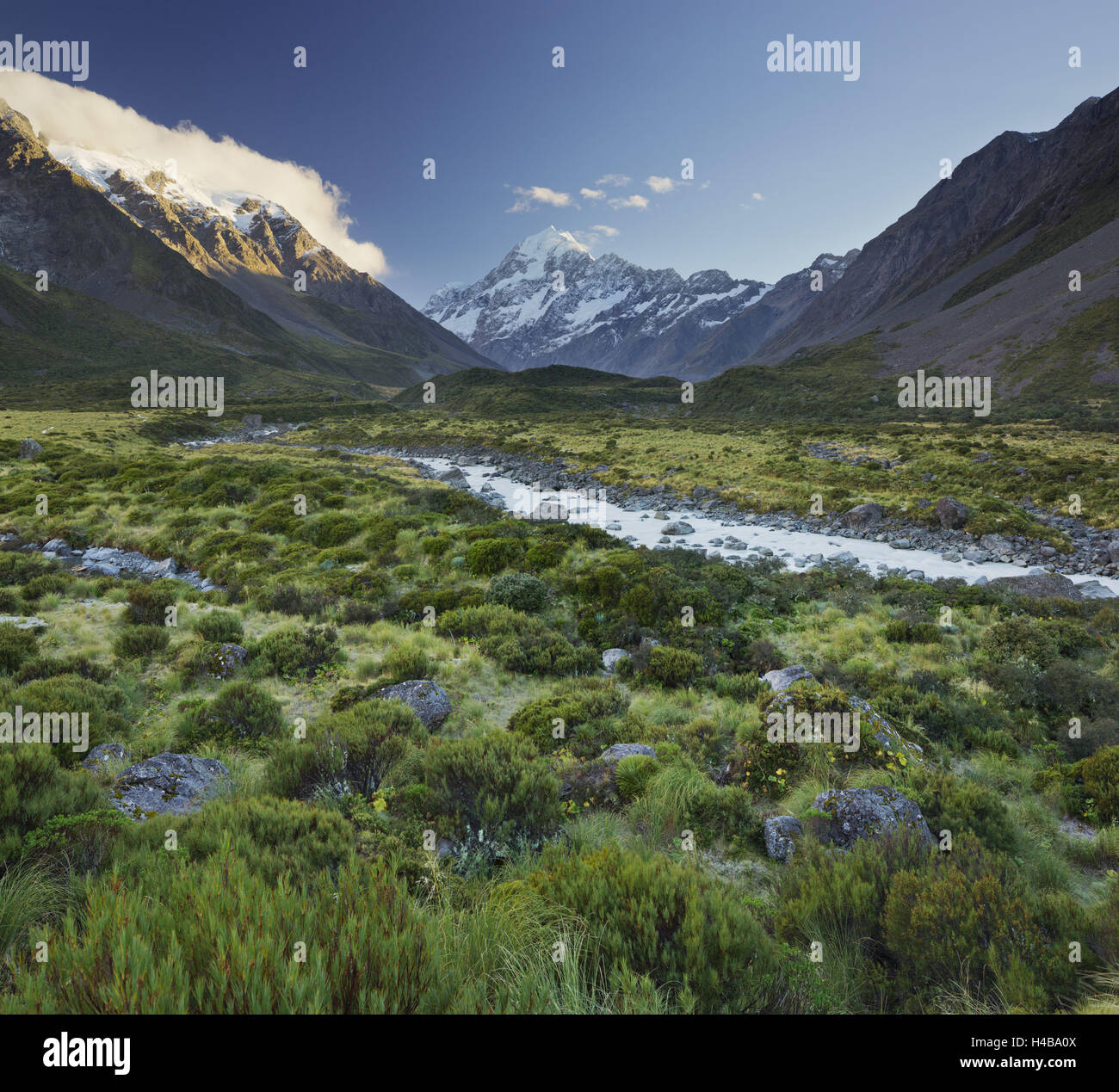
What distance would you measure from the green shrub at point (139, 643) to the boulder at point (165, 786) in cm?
479

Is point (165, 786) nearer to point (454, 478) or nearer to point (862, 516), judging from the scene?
point (862, 516)

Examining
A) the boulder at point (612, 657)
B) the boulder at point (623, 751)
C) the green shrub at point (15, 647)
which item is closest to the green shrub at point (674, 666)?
the boulder at point (612, 657)

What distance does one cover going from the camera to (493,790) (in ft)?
16.0

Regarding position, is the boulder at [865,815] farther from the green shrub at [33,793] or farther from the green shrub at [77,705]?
the green shrub at [77,705]

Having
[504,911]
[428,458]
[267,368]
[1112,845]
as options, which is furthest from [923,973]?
[267,368]

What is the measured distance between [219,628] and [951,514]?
23.3 meters

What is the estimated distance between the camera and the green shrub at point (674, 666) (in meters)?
8.59

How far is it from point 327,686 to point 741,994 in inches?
289

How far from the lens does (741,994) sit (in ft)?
8.59

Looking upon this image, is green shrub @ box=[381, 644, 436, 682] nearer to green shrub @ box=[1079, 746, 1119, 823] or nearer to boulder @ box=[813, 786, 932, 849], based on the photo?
boulder @ box=[813, 786, 932, 849]

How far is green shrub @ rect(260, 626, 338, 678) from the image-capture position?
872 centimetres

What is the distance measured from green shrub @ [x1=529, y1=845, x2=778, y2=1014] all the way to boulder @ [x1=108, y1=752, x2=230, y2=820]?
11.9ft

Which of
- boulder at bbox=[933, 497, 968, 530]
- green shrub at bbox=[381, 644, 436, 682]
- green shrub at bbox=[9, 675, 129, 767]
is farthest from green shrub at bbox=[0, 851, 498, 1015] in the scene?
boulder at bbox=[933, 497, 968, 530]

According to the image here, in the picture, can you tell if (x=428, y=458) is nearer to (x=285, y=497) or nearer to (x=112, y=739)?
(x=285, y=497)
